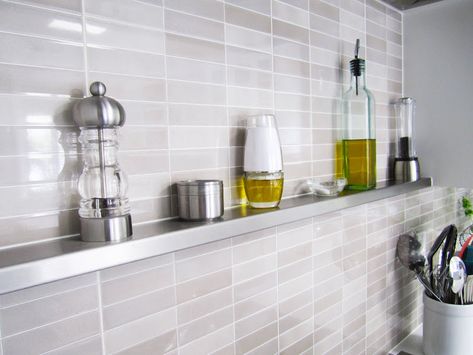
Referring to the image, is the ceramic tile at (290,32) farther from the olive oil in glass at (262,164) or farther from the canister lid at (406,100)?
the canister lid at (406,100)

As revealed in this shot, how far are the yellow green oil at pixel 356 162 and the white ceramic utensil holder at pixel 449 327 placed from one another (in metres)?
0.45

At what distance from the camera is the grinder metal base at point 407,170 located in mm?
1230

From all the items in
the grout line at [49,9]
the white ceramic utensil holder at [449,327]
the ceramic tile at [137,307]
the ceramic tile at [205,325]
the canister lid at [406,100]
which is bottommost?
the white ceramic utensil holder at [449,327]

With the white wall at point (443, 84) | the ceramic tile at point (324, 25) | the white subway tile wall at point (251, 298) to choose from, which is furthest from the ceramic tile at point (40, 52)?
the white wall at point (443, 84)

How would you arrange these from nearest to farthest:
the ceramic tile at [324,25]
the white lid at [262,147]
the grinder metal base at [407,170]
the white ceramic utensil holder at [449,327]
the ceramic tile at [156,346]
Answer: the ceramic tile at [156,346], the white lid at [262,147], the ceramic tile at [324,25], the white ceramic utensil holder at [449,327], the grinder metal base at [407,170]

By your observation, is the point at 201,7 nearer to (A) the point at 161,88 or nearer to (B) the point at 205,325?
(A) the point at 161,88

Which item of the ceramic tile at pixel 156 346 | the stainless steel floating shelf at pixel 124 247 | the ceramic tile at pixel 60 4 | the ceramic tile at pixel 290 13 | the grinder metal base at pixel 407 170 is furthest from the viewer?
the grinder metal base at pixel 407 170

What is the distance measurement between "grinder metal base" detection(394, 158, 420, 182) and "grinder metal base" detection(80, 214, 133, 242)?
3.25ft

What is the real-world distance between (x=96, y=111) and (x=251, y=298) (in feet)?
1.69

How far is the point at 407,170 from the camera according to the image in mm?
1236

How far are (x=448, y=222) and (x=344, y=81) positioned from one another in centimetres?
89

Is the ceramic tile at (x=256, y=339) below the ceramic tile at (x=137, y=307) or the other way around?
below

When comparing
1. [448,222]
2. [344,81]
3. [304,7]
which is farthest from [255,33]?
[448,222]

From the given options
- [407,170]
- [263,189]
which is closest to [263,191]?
[263,189]
